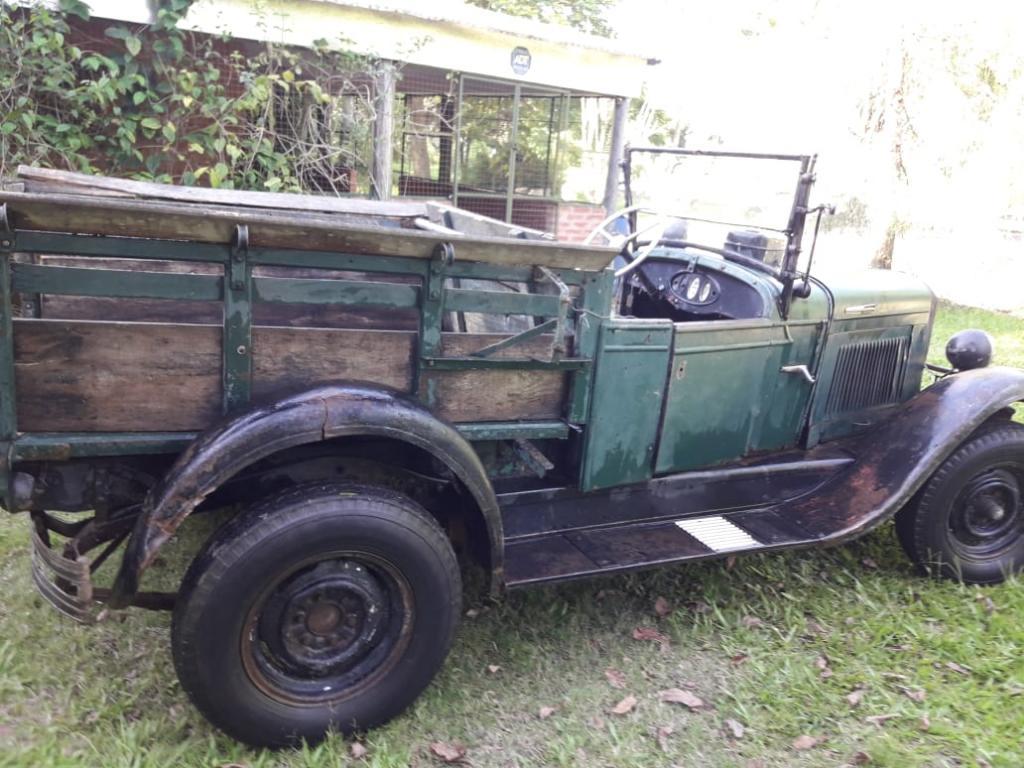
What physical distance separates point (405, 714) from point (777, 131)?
1116 cm

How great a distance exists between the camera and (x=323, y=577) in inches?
99.7

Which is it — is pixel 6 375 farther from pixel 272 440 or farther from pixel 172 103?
pixel 172 103

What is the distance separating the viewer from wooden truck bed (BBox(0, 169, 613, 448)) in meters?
2.29

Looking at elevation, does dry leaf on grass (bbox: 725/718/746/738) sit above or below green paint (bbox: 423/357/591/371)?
below

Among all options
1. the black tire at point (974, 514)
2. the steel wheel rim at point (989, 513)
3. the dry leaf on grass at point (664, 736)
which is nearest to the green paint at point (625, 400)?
the dry leaf on grass at point (664, 736)

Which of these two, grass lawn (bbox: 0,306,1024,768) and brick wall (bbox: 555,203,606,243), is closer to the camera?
grass lawn (bbox: 0,306,1024,768)

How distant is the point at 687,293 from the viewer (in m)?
4.02

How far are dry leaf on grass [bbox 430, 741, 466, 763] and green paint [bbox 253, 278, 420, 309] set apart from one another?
139 centimetres

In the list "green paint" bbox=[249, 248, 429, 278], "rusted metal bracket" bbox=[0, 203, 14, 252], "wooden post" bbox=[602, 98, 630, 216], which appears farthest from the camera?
"wooden post" bbox=[602, 98, 630, 216]

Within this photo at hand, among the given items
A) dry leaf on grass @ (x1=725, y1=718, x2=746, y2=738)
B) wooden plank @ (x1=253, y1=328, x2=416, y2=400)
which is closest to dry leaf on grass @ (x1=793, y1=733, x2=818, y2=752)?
dry leaf on grass @ (x1=725, y1=718, x2=746, y2=738)

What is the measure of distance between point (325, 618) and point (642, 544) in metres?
1.27

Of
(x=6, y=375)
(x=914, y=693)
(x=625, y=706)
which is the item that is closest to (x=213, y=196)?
(x=6, y=375)

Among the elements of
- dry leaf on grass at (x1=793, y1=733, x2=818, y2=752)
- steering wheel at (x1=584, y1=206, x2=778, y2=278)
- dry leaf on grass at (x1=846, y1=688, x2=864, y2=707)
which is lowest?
dry leaf on grass at (x1=793, y1=733, x2=818, y2=752)

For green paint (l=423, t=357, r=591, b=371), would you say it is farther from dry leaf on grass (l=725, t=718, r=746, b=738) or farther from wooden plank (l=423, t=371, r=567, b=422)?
dry leaf on grass (l=725, t=718, r=746, b=738)
